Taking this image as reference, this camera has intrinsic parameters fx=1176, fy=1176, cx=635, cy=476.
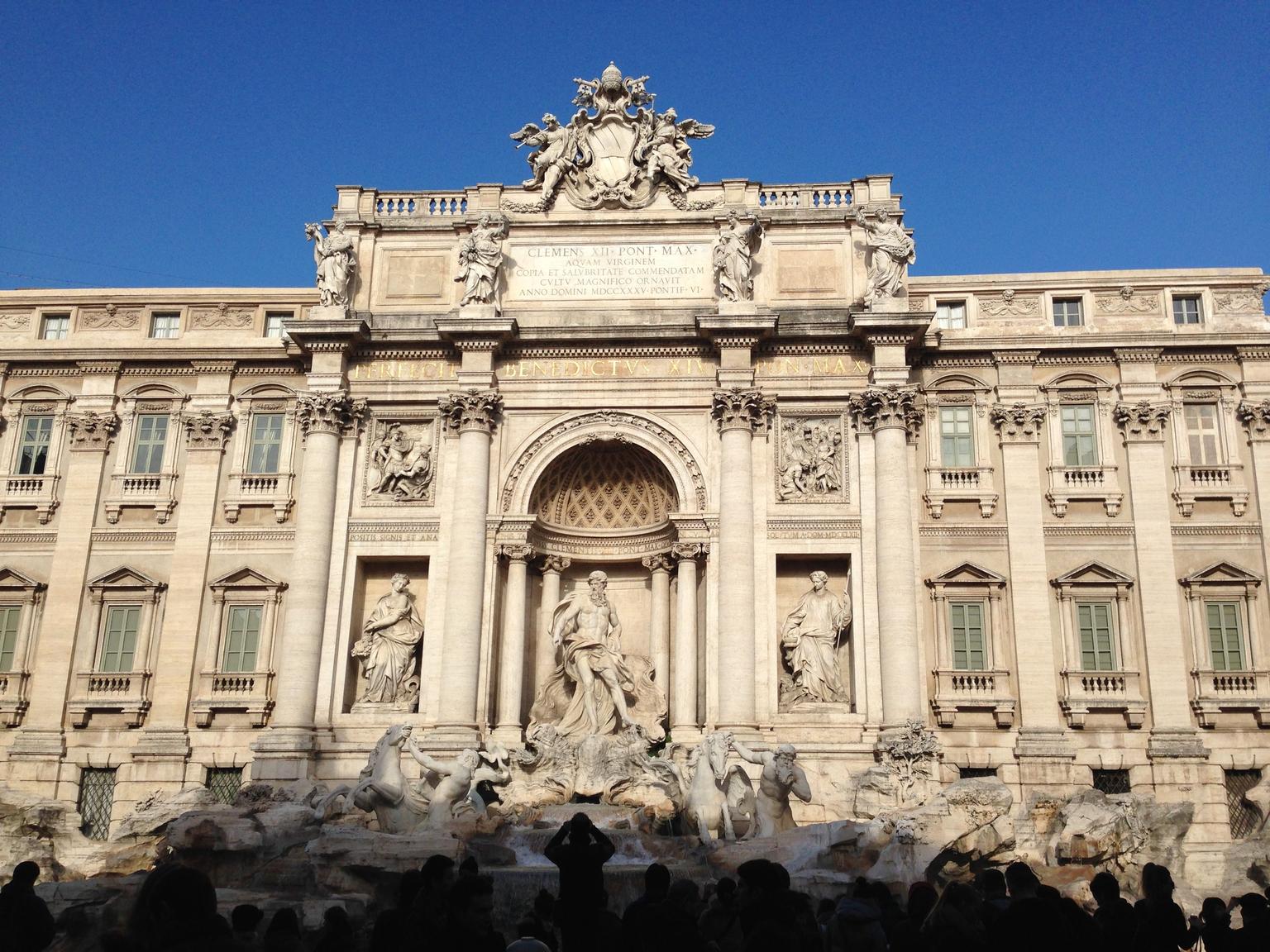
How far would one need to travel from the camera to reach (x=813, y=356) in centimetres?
2778

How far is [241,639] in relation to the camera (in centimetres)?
2758

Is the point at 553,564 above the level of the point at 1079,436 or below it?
below

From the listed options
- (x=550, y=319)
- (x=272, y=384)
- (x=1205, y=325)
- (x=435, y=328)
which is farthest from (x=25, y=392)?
(x=1205, y=325)

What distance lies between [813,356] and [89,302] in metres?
18.5

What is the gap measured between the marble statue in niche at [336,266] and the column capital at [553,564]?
7.79 meters

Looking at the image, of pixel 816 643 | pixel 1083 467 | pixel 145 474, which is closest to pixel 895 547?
pixel 816 643

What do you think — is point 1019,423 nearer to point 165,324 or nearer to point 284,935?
point 165,324

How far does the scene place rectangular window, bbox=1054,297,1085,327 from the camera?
2881 centimetres

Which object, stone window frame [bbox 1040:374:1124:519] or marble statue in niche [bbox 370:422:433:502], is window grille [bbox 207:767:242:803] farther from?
stone window frame [bbox 1040:374:1124:519]

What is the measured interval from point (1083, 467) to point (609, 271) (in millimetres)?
12195

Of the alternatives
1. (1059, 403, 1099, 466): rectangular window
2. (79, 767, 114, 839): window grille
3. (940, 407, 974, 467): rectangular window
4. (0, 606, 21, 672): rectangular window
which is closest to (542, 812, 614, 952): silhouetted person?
(940, 407, 974, 467): rectangular window

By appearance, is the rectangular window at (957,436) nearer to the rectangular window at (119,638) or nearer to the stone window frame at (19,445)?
the rectangular window at (119,638)

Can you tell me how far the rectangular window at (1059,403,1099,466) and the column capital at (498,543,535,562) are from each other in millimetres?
12791

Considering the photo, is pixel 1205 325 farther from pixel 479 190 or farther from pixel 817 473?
pixel 479 190
